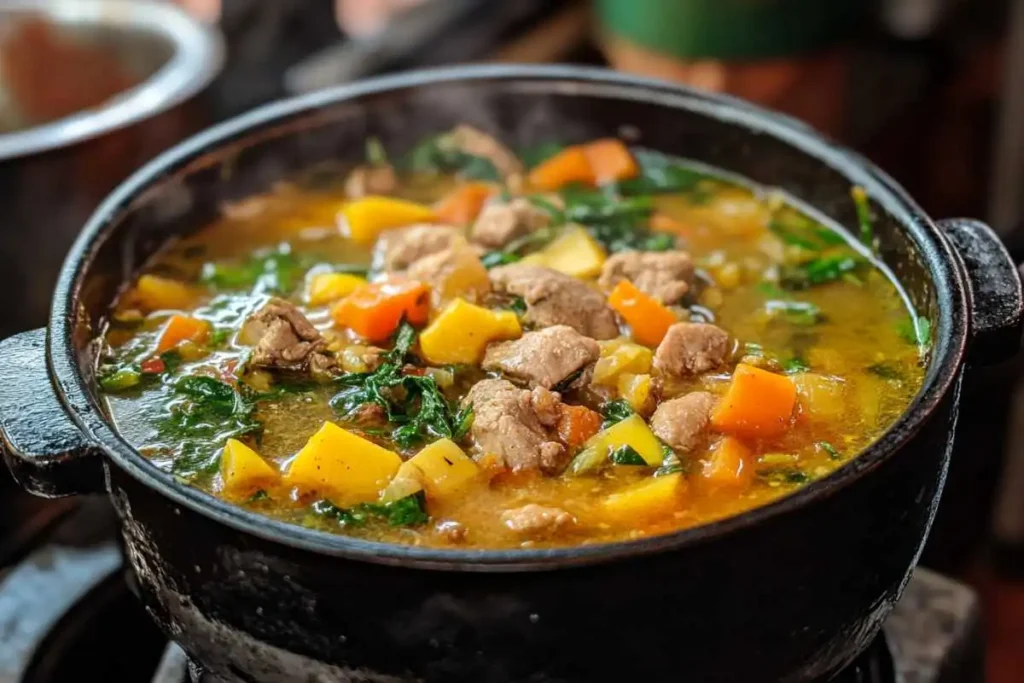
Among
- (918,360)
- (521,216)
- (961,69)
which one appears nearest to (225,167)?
(521,216)

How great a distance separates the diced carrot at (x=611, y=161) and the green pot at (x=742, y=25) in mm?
1400

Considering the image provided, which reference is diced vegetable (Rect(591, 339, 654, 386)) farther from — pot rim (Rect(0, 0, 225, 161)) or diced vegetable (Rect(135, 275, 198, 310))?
pot rim (Rect(0, 0, 225, 161))

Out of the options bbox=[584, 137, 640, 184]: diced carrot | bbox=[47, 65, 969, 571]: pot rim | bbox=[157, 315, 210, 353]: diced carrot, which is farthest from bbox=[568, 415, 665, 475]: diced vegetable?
bbox=[584, 137, 640, 184]: diced carrot

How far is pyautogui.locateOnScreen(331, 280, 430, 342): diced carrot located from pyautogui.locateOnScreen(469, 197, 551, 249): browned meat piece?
29 centimetres

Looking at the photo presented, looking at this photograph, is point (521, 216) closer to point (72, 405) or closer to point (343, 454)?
point (343, 454)

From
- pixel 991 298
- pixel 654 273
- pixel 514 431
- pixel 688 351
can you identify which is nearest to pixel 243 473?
pixel 514 431

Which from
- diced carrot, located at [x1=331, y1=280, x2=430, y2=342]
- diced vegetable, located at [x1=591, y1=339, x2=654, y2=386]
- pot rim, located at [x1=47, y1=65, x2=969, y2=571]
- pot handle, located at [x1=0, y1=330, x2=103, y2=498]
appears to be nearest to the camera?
pot rim, located at [x1=47, y1=65, x2=969, y2=571]

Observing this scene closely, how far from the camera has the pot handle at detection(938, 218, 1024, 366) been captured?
169 cm

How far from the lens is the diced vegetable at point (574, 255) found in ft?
7.16

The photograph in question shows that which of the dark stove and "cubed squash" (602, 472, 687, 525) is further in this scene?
the dark stove

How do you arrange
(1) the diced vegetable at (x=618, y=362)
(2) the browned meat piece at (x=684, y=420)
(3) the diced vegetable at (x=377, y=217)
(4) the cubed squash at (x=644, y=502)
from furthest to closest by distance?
(3) the diced vegetable at (x=377, y=217) → (1) the diced vegetable at (x=618, y=362) → (2) the browned meat piece at (x=684, y=420) → (4) the cubed squash at (x=644, y=502)

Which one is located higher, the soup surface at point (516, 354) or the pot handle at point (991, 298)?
the pot handle at point (991, 298)

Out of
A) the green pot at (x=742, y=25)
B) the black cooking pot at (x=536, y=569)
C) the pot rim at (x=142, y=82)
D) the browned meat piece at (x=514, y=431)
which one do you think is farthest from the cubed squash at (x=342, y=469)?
the green pot at (x=742, y=25)

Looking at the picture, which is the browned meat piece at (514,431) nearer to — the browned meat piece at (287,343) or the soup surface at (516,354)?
the soup surface at (516,354)
